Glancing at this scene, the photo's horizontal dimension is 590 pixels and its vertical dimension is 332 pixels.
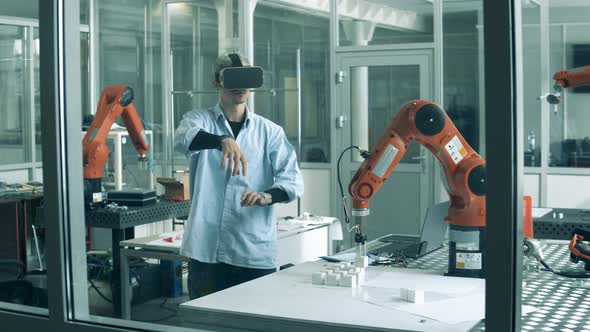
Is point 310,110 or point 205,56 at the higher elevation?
point 205,56

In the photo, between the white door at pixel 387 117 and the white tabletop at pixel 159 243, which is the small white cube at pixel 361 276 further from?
the white door at pixel 387 117

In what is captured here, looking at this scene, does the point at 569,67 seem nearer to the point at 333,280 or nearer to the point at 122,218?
the point at 122,218

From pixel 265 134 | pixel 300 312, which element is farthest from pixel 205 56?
pixel 300 312

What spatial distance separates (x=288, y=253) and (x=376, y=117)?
2964 millimetres

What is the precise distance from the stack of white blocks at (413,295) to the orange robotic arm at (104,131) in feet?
9.34

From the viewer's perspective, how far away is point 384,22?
→ 696cm

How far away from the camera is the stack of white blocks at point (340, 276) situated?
2.30 meters

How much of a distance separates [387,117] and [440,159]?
450cm

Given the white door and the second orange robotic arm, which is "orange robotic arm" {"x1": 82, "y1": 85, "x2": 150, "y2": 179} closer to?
the second orange robotic arm

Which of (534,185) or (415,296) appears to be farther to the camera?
(534,185)

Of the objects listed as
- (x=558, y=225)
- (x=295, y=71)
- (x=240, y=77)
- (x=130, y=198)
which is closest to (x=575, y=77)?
(x=558, y=225)

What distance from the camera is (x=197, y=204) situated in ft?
9.45

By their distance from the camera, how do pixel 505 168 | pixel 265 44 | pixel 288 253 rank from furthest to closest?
pixel 265 44
pixel 288 253
pixel 505 168

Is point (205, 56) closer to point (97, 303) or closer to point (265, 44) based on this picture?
point (265, 44)
